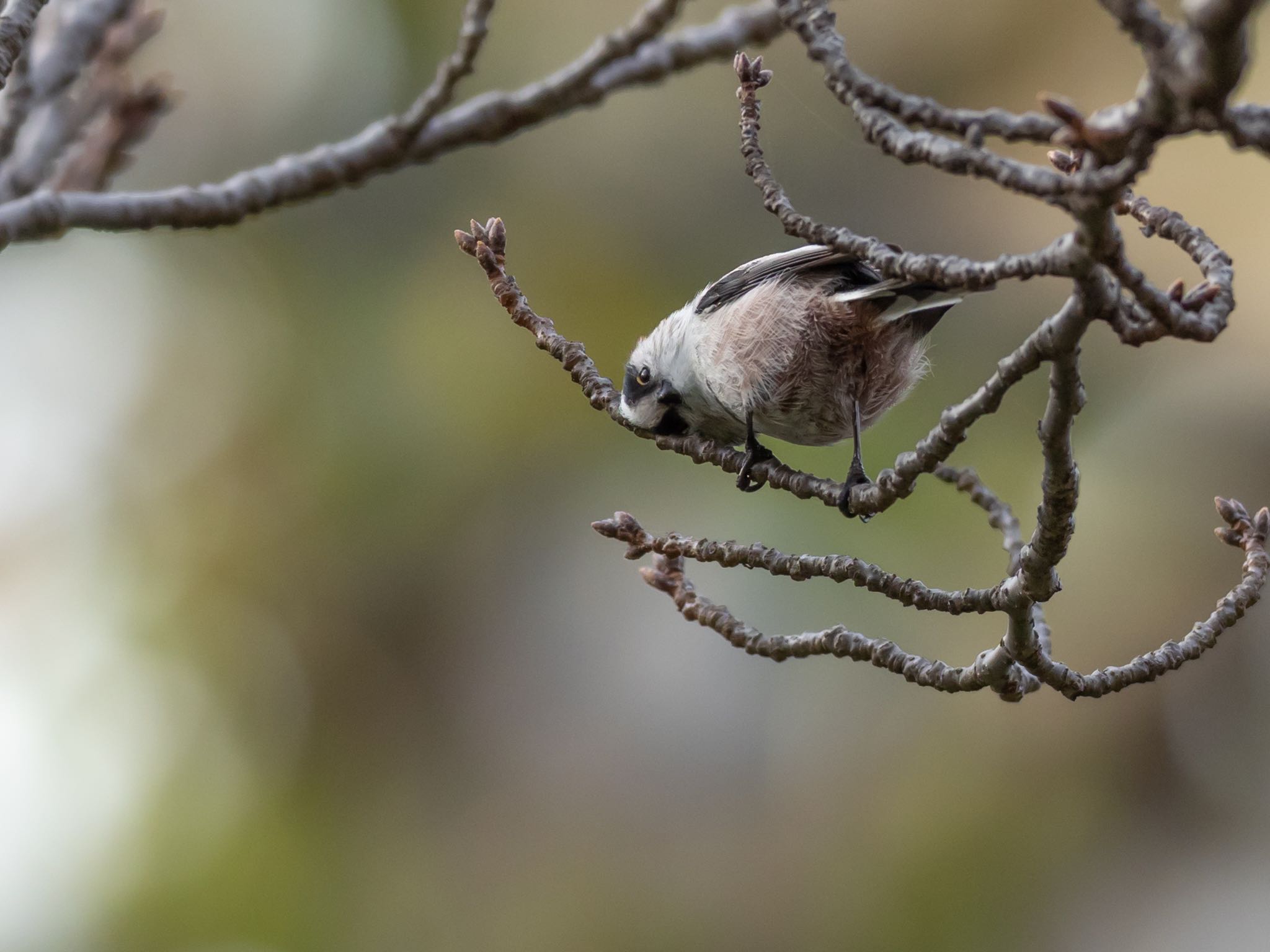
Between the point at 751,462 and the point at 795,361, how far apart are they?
0.53 m

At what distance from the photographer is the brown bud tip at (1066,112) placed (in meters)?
1.64

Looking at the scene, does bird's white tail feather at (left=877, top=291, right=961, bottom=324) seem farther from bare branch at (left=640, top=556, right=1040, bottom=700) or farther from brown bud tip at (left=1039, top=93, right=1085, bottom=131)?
brown bud tip at (left=1039, top=93, right=1085, bottom=131)

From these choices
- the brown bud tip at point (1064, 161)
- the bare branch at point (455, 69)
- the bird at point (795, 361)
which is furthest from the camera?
the bird at point (795, 361)

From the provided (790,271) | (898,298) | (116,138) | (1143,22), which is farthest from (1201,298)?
(116,138)

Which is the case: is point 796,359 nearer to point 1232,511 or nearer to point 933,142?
point 1232,511

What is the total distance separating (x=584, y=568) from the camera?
12.0 m

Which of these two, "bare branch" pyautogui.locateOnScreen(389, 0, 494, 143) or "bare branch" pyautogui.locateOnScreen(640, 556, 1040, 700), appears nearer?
"bare branch" pyautogui.locateOnScreen(389, 0, 494, 143)

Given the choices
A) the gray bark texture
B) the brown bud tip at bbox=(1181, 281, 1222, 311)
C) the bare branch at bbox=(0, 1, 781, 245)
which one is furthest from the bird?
the brown bud tip at bbox=(1181, 281, 1222, 311)

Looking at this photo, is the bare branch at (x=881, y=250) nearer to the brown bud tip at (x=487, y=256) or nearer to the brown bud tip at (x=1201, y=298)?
Answer: the brown bud tip at (x=1201, y=298)

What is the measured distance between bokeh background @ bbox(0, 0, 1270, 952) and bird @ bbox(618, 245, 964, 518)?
468 cm

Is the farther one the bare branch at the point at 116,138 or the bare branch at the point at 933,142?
the bare branch at the point at 116,138

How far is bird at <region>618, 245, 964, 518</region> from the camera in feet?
12.6

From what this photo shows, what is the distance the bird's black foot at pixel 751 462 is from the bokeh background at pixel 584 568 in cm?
503

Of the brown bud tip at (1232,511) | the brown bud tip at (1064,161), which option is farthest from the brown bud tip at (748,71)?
the brown bud tip at (1232,511)
